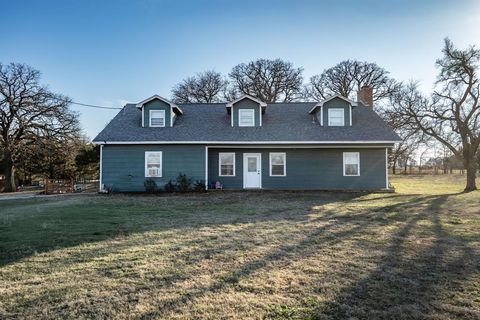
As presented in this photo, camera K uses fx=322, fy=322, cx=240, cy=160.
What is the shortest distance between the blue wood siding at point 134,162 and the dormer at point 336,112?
280 inches

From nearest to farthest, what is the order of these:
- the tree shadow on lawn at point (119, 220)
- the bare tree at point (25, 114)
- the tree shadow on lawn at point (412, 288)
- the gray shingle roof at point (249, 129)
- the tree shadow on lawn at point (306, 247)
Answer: the tree shadow on lawn at point (412, 288), the tree shadow on lawn at point (306, 247), the tree shadow on lawn at point (119, 220), the gray shingle roof at point (249, 129), the bare tree at point (25, 114)

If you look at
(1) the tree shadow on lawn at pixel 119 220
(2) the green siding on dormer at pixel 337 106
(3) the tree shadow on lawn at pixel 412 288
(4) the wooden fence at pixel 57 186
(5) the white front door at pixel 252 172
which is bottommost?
(3) the tree shadow on lawn at pixel 412 288

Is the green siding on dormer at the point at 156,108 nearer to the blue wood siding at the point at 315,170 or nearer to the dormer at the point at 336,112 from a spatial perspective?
the blue wood siding at the point at 315,170

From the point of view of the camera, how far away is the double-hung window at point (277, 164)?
1781 centimetres

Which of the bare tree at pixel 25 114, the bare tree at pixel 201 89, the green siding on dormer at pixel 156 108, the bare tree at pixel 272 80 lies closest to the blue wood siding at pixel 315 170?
the green siding on dormer at pixel 156 108

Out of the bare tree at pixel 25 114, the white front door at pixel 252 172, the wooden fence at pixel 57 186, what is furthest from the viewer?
the bare tree at pixel 25 114

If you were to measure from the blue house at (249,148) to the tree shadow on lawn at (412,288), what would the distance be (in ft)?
38.2

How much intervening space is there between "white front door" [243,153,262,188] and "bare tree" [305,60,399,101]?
2380 cm

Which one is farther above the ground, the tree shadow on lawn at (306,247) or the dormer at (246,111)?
the dormer at (246,111)

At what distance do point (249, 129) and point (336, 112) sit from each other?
16.6ft

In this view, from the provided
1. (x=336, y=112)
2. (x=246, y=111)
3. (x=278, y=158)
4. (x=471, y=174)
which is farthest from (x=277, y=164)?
(x=471, y=174)

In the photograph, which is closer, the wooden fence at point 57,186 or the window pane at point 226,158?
the window pane at point 226,158

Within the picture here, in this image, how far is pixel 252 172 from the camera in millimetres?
17875

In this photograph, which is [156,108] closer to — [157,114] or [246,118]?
[157,114]
